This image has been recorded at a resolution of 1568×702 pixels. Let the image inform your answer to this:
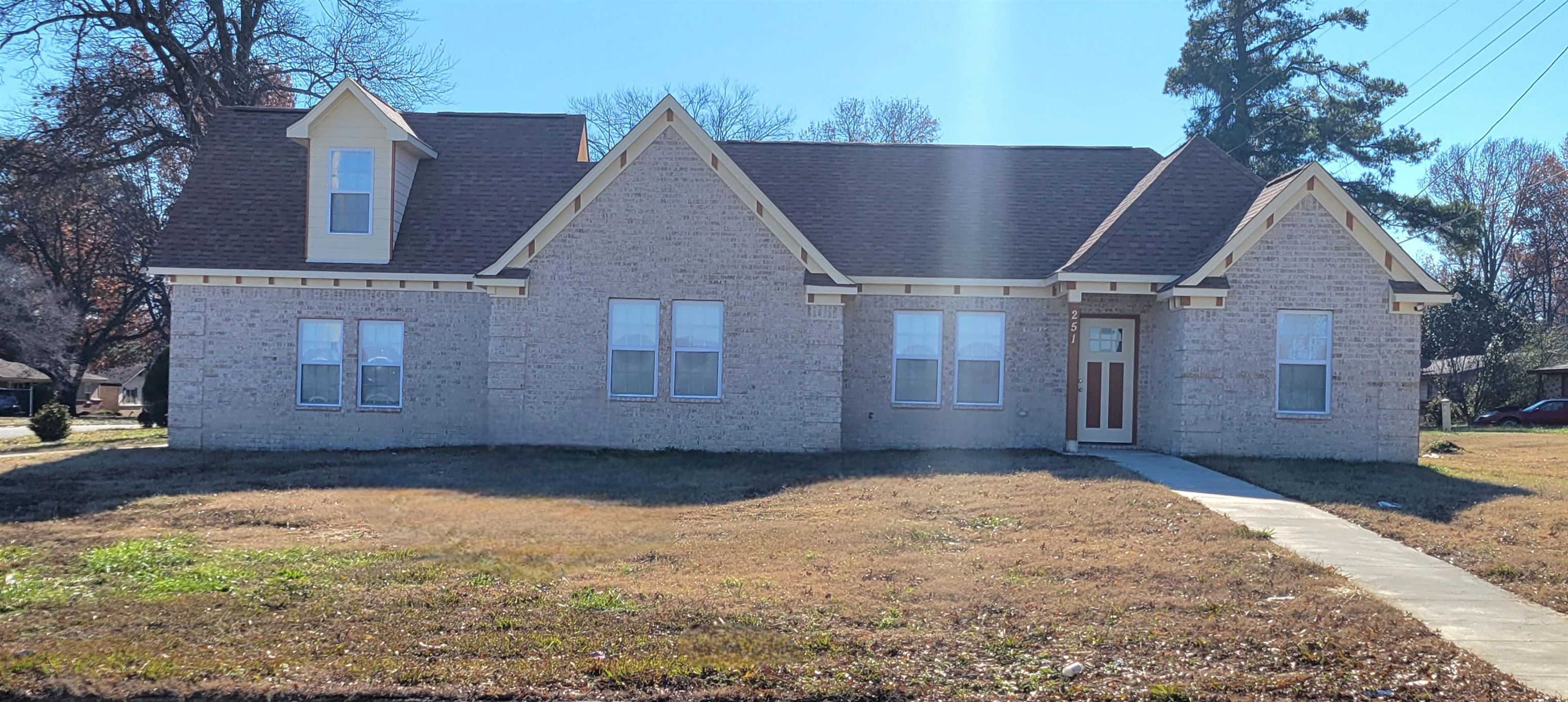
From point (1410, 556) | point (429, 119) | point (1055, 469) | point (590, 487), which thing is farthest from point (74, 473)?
point (1410, 556)

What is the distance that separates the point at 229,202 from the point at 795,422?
38.4 ft

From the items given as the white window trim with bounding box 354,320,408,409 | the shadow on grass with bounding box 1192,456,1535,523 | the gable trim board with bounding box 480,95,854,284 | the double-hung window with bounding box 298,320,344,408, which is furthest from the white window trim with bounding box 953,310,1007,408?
the double-hung window with bounding box 298,320,344,408

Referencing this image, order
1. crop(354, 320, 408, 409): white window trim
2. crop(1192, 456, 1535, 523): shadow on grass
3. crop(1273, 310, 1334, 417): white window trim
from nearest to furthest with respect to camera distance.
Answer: crop(1192, 456, 1535, 523): shadow on grass → crop(1273, 310, 1334, 417): white window trim → crop(354, 320, 408, 409): white window trim

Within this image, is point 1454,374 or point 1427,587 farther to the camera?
point 1454,374

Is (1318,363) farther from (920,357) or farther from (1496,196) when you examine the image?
(1496,196)

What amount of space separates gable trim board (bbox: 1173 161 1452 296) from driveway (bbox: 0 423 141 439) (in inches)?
1050

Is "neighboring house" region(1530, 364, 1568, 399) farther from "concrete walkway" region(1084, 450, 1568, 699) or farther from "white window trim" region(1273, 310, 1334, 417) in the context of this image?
"concrete walkway" region(1084, 450, 1568, 699)

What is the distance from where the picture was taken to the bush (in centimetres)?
2438

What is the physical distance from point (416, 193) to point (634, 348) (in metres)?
6.05

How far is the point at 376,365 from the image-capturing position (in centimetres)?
1992

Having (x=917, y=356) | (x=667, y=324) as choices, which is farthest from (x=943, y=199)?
(x=667, y=324)

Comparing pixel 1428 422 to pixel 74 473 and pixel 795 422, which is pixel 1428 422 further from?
pixel 74 473

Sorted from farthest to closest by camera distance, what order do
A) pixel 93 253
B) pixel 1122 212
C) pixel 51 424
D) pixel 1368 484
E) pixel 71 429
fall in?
1. pixel 93 253
2. pixel 71 429
3. pixel 51 424
4. pixel 1122 212
5. pixel 1368 484

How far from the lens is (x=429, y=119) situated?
23125mm
